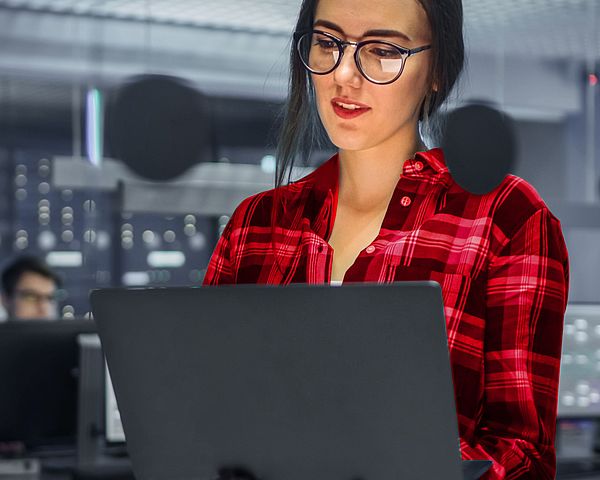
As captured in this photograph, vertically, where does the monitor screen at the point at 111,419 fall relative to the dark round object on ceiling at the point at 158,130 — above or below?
below

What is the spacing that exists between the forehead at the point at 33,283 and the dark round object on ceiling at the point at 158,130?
755 millimetres

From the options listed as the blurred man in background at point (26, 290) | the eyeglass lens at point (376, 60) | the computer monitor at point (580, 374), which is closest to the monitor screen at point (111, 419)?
the computer monitor at point (580, 374)

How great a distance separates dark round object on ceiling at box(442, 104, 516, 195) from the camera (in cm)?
124

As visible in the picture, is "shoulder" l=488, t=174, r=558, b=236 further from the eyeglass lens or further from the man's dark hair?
the man's dark hair

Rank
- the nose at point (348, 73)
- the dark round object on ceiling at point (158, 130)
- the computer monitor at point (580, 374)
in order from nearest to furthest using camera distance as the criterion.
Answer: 1. the nose at point (348, 73)
2. the computer monitor at point (580, 374)
3. the dark round object on ceiling at point (158, 130)

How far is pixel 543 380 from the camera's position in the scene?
112cm

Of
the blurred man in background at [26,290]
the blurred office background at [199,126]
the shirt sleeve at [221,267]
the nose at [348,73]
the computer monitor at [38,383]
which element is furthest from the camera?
the blurred office background at [199,126]

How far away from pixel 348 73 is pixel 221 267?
1.11ft

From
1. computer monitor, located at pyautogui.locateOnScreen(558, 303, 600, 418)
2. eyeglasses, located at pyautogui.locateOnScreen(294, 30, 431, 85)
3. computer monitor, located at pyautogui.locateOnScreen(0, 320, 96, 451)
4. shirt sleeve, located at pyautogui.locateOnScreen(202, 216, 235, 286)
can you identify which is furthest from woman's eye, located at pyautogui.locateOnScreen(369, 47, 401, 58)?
computer monitor, located at pyautogui.locateOnScreen(558, 303, 600, 418)

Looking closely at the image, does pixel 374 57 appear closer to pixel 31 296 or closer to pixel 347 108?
pixel 347 108

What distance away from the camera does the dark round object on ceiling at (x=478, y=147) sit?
1.24 metres

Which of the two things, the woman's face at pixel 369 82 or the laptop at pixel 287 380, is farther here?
the woman's face at pixel 369 82

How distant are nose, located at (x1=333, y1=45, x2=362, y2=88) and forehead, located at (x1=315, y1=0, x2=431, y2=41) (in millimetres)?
39

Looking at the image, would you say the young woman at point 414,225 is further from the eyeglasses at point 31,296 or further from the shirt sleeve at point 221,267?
the eyeglasses at point 31,296
